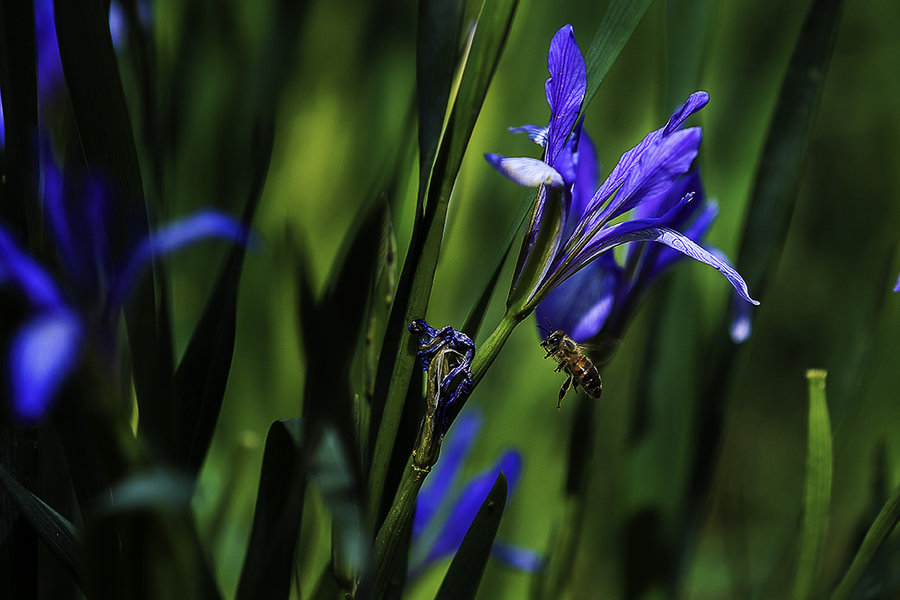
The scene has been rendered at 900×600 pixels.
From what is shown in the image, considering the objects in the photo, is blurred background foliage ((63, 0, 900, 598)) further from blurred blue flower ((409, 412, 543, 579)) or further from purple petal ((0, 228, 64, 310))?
purple petal ((0, 228, 64, 310))

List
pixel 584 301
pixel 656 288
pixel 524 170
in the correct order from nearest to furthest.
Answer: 1. pixel 524 170
2. pixel 584 301
3. pixel 656 288

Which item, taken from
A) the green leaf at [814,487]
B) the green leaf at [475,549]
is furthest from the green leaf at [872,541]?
the green leaf at [475,549]

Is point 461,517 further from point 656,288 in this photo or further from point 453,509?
point 656,288

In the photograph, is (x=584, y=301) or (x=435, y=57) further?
(x=584, y=301)

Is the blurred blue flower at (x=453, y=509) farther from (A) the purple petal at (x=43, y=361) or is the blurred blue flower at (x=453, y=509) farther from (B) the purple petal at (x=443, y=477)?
(A) the purple petal at (x=43, y=361)

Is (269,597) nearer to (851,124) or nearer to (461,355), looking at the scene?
(461,355)

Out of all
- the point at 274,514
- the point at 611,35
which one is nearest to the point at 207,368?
the point at 274,514
